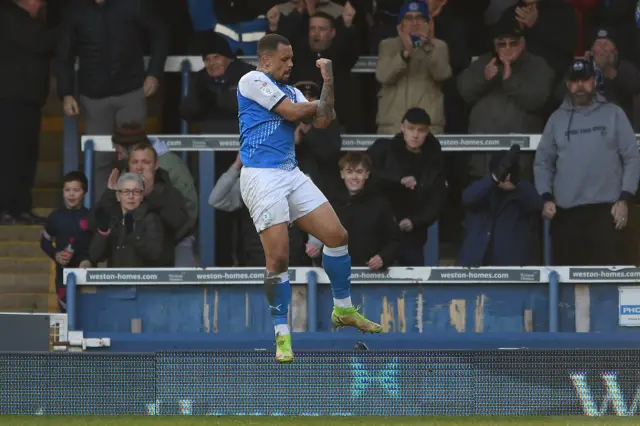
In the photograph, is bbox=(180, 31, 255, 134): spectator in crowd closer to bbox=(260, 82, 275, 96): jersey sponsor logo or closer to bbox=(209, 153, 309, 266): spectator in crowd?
bbox=(209, 153, 309, 266): spectator in crowd

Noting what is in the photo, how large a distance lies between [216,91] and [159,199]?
1397 millimetres

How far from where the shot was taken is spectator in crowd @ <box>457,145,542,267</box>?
39.9 ft

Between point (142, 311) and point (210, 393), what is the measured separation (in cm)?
178

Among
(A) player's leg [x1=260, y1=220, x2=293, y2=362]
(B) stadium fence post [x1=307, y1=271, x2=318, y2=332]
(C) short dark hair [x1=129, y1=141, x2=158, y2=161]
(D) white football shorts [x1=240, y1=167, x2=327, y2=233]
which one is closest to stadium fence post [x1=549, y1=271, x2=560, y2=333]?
(B) stadium fence post [x1=307, y1=271, x2=318, y2=332]

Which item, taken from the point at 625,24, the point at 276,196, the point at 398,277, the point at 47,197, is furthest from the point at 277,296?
the point at 47,197

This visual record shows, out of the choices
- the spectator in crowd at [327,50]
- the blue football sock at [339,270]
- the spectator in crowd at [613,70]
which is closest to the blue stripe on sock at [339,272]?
the blue football sock at [339,270]

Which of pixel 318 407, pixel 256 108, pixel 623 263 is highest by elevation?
pixel 256 108

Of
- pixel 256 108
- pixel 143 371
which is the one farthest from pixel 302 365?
pixel 256 108

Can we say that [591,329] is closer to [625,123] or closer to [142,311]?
[625,123]

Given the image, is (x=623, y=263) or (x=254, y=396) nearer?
(x=254, y=396)

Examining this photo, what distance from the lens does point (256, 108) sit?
10.0 metres

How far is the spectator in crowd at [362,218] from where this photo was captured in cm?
1195

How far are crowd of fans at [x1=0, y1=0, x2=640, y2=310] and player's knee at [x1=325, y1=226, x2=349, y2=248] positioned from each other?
1.51 metres

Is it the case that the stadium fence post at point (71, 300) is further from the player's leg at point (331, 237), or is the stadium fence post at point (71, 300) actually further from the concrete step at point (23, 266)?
the concrete step at point (23, 266)
